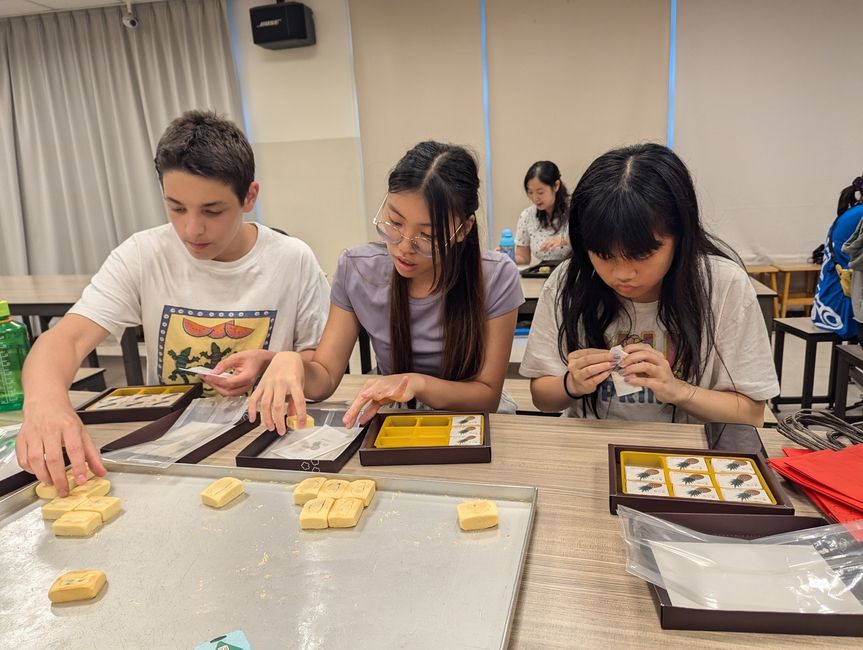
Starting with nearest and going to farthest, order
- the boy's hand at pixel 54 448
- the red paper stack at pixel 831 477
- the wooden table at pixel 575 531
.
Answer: the wooden table at pixel 575 531, the red paper stack at pixel 831 477, the boy's hand at pixel 54 448

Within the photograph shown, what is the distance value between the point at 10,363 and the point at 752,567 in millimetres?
1456

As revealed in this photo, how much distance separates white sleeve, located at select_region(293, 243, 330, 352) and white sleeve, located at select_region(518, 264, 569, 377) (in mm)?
609

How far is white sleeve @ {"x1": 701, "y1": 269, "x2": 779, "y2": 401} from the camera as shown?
3.95 feet

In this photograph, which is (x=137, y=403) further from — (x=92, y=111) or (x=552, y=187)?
(x=92, y=111)

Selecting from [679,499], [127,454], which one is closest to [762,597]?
[679,499]

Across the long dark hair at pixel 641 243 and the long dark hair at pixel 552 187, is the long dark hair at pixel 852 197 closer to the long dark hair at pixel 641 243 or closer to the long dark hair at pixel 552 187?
the long dark hair at pixel 552 187

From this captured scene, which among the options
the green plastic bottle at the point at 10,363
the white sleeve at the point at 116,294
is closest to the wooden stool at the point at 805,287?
the white sleeve at the point at 116,294

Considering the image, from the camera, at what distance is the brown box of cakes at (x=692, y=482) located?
0.79m

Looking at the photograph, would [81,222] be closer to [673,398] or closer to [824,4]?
[673,398]

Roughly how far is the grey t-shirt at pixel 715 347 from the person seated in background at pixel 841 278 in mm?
1761

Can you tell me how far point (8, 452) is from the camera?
3.58ft

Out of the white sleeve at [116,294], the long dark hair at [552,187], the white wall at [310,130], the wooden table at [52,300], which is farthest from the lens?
the white wall at [310,130]

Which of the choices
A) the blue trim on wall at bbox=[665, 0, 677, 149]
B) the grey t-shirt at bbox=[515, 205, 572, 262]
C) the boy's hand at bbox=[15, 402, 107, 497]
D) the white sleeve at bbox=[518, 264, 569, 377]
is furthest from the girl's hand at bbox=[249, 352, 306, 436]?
the blue trim on wall at bbox=[665, 0, 677, 149]

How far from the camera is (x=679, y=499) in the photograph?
2.64ft
